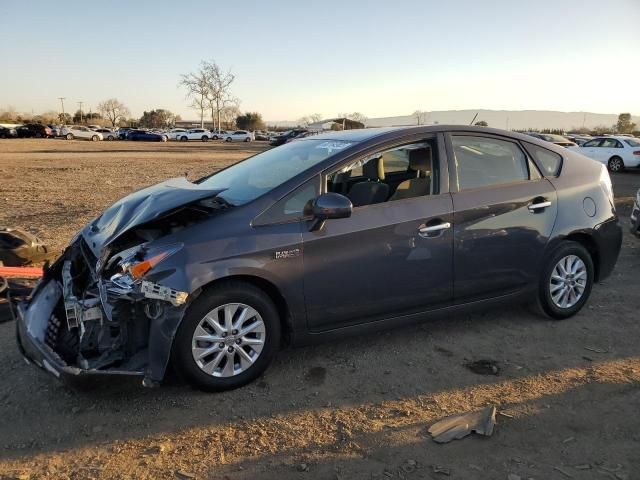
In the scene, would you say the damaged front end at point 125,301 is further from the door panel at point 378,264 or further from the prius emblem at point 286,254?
the door panel at point 378,264

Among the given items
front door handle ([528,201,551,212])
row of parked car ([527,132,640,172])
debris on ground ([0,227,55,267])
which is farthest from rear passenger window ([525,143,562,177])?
row of parked car ([527,132,640,172])

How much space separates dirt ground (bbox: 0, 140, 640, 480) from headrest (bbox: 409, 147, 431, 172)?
1.38 m

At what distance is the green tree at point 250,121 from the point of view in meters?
93.1

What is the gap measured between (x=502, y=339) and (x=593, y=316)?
45.6 inches

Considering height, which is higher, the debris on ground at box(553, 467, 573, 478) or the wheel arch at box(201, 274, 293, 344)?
the wheel arch at box(201, 274, 293, 344)

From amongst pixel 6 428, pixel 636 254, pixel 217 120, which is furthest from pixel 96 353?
pixel 217 120

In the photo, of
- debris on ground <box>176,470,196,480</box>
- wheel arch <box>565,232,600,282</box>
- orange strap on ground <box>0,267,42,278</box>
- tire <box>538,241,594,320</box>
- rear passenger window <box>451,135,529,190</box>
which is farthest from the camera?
orange strap on ground <box>0,267,42,278</box>

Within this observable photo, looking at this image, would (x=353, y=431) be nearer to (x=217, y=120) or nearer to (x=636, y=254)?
(x=636, y=254)

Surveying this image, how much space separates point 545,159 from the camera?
4641mm

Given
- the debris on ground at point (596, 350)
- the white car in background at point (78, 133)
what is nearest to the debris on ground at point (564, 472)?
the debris on ground at point (596, 350)

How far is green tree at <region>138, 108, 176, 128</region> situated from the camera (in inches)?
4350

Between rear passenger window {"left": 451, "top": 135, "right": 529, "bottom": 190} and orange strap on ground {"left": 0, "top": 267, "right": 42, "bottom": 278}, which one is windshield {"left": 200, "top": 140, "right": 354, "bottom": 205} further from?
orange strap on ground {"left": 0, "top": 267, "right": 42, "bottom": 278}

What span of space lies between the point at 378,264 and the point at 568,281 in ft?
6.65

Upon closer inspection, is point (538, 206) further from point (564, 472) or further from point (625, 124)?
point (625, 124)
